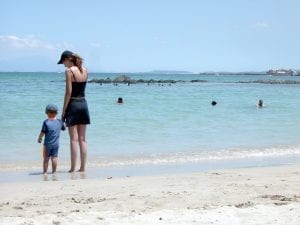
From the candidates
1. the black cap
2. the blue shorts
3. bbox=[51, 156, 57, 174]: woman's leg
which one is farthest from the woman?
bbox=[51, 156, 57, 174]: woman's leg

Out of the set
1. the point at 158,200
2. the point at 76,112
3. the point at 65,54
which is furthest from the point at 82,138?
the point at 158,200

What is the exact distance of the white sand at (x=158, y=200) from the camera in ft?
16.8

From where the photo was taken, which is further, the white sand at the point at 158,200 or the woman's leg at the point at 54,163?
the woman's leg at the point at 54,163

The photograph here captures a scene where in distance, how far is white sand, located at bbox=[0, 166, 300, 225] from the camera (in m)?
5.12

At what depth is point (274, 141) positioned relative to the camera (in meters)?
13.9

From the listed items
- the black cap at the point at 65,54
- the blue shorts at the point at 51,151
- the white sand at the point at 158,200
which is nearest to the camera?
the white sand at the point at 158,200

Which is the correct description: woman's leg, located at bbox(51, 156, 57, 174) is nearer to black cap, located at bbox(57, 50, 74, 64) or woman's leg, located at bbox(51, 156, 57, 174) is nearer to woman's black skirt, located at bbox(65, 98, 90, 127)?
woman's black skirt, located at bbox(65, 98, 90, 127)

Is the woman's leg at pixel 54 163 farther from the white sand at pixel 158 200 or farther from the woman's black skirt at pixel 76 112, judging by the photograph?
the white sand at pixel 158 200

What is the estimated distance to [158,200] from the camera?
5914 millimetres

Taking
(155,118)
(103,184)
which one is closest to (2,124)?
(155,118)

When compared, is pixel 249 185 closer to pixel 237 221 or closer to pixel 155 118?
pixel 237 221

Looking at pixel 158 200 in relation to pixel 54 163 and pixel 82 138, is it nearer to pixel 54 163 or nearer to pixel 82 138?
pixel 82 138

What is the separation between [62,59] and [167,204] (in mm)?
3084

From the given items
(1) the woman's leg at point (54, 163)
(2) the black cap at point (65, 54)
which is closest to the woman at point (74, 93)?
(2) the black cap at point (65, 54)
